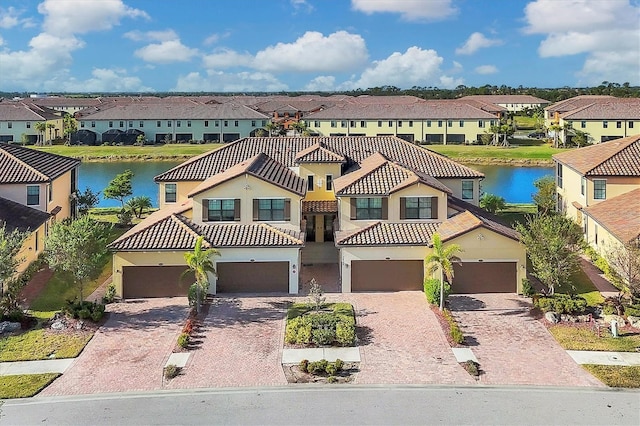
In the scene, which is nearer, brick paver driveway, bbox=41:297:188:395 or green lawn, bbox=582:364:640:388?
green lawn, bbox=582:364:640:388

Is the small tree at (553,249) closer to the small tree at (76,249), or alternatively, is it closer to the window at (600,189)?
the window at (600,189)

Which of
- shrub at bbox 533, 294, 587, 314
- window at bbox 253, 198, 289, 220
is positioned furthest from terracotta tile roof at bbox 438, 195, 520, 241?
window at bbox 253, 198, 289, 220

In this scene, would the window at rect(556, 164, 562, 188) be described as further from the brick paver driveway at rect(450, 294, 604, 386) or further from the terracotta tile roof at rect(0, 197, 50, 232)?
the terracotta tile roof at rect(0, 197, 50, 232)

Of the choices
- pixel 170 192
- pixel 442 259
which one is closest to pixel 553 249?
pixel 442 259

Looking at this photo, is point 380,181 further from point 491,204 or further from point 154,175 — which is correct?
point 154,175

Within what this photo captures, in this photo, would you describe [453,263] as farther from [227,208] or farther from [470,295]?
[227,208]

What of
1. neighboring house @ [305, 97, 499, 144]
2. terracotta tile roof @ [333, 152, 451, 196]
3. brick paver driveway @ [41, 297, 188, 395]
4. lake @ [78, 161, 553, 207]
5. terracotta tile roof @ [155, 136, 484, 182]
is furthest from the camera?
neighboring house @ [305, 97, 499, 144]
